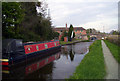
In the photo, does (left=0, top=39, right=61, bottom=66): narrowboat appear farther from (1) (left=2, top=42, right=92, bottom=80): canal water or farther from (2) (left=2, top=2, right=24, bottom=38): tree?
(2) (left=2, top=2, right=24, bottom=38): tree

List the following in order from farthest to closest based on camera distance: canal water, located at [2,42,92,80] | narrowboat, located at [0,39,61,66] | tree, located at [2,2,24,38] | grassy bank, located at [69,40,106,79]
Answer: tree, located at [2,2,24,38] → narrowboat, located at [0,39,61,66] → canal water, located at [2,42,92,80] → grassy bank, located at [69,40,106,79]

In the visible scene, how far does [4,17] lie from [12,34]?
5.01 feet

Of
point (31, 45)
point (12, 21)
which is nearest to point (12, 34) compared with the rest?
point (12, 21)

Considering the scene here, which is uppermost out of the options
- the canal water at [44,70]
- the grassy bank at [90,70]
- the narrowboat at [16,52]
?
the narrowboat at [16,52]

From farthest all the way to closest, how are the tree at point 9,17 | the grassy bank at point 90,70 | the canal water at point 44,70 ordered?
the tree at point 9,17
the canal water at point 44,70
the grassy bank at point 90,70

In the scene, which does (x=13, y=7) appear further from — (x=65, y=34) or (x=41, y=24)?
(x=65, y=34)

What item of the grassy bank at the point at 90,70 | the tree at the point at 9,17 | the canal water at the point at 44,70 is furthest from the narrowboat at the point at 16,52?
the grassy bank at the point at 90,70

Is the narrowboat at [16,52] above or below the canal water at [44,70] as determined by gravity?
above

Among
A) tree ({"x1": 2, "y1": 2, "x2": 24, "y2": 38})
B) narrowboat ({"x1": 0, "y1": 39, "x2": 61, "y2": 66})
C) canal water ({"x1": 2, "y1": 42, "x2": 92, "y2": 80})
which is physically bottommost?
canal water ({"x1": 2, "y1": 42, "x2": 92, "y2": 80})

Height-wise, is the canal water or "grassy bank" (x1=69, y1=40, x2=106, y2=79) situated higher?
"grassy bank" (x1=69, y1=40, x2=106, y2=79)

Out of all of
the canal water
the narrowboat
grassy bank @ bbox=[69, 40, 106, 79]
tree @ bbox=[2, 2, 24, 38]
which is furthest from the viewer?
tree @ bbox=[2, 2, 24, 38]

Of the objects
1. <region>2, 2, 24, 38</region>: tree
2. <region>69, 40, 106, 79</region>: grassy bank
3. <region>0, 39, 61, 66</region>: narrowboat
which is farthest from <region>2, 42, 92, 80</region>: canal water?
A: <region>2, 2, 24, 38</region>: tree

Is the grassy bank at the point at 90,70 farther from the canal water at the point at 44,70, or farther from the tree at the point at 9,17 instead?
the tree at the point at 9,17

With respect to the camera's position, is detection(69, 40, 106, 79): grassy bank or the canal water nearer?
detection(69, 40, 106, 79): grassy bank
